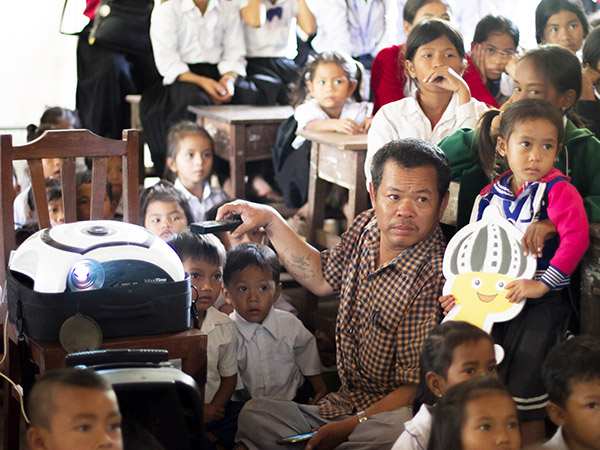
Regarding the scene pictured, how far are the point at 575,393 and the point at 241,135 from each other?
2.54 meters

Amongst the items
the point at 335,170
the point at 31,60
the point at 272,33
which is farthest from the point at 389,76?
the point at 31,60

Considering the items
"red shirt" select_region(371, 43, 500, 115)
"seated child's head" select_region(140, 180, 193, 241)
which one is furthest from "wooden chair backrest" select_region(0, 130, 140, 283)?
"red shirt" select_region(371, 43, 500, 115)

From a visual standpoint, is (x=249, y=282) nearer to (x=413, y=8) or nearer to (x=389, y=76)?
(x=389, y=76)

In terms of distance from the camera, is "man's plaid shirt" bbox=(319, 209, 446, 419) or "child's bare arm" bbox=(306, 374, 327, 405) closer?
"man's plaid shirt" bbox=(319, 209, 446, 419)

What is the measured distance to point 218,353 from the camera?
2.71 meters

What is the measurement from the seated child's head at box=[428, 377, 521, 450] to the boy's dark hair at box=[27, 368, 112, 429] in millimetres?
756

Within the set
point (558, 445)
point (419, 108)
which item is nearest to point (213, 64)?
point (419, 108)

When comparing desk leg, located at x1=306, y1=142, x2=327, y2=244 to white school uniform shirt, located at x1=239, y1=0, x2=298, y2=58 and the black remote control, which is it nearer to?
the black remote control

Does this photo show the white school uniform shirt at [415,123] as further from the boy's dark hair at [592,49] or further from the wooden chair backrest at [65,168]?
the wooden chair backrest at [65,168]

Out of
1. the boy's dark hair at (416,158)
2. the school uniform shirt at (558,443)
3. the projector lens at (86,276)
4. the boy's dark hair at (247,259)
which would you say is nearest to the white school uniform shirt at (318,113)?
the boy's dark hair at (247,259)

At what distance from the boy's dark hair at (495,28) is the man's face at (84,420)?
105 inches

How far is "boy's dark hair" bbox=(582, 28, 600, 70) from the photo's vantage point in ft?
9.87

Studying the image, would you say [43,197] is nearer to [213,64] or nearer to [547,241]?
[547,241]

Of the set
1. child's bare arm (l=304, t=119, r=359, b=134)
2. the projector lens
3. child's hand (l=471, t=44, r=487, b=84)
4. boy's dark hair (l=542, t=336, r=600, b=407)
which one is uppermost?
child's hand (l=471, t=44, r=487, b=84)
